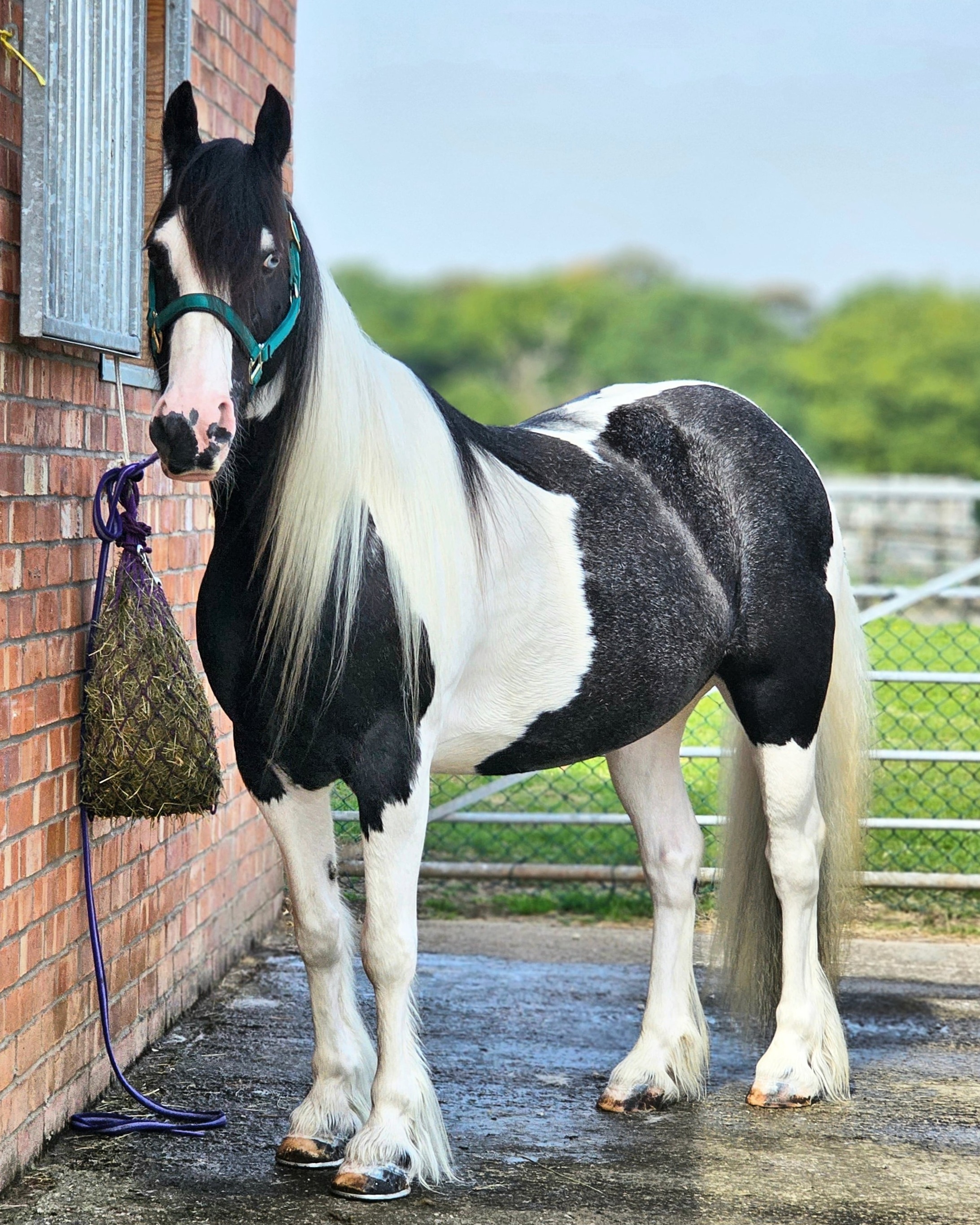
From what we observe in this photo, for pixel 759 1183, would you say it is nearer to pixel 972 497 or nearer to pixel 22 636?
pixel 22 636

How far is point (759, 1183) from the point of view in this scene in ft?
9.61

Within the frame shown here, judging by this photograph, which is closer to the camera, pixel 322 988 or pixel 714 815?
pixel 322 988

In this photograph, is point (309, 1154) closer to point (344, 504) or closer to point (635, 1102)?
point (635, 1102)

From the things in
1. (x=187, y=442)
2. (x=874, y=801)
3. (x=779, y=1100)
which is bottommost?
(x=779, y=1100)

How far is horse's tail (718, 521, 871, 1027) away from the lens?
3.73m

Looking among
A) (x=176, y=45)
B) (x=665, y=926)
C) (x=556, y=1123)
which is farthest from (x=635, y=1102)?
(x=176, y=45)

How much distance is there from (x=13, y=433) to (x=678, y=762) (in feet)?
6.28

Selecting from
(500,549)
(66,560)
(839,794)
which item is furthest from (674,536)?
(66,560)

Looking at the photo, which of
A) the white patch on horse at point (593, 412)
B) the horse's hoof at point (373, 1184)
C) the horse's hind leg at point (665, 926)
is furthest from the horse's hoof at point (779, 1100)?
the white patch on horse at point (593, 412)

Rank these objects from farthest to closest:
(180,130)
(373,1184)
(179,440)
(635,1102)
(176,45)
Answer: (176,45), (635,1102), (373,1184), (180,130), (179,440)

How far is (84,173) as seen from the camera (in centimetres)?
300

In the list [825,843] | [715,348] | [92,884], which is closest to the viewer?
[92,884]

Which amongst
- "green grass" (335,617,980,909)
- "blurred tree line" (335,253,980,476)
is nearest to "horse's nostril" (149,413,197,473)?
"green grass" (335,617,980,909)

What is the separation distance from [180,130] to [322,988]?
5.70 feet
